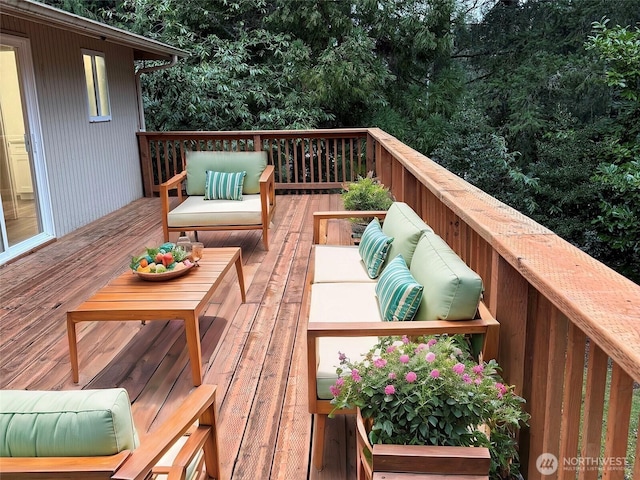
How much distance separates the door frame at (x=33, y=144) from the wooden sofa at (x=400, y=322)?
3.72 m

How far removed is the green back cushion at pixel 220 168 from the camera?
5840 millimetres

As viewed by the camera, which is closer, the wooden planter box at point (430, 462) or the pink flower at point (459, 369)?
the wooden planter box at point (430, 462)

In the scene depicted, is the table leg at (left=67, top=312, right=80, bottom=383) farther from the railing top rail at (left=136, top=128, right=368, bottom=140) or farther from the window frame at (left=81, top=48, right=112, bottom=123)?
the railing top rail at (left=136, top=128, right=368, bottom=140)

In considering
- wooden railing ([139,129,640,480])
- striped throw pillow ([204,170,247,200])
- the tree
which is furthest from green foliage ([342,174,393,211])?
the tree

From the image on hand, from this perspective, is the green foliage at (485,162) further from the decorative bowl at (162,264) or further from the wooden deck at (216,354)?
the decorative bowl at (162,264)

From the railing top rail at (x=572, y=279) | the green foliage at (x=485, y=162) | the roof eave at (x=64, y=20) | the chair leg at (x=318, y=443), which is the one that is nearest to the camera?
the railing top rail at (x=572, y=279)

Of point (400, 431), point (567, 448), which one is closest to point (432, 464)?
point (400, 431)

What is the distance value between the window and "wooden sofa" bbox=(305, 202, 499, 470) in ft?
17.4

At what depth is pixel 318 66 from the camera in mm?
10883

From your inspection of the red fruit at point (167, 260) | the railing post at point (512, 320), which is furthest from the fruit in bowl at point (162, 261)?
the railing post at point (512, 320)

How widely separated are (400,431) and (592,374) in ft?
1.68

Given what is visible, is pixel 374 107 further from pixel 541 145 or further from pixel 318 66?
pixel 541 145

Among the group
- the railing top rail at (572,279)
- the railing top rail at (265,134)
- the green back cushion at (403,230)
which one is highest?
the railing top rail at (265,134)

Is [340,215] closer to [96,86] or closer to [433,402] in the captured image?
[433,402]
